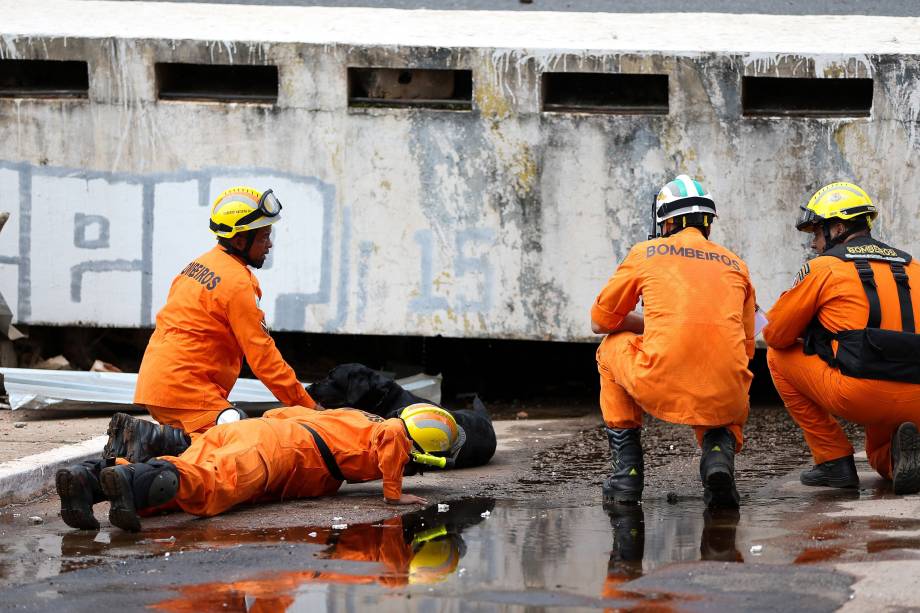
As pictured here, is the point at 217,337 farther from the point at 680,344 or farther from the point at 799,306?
the point at 799,306

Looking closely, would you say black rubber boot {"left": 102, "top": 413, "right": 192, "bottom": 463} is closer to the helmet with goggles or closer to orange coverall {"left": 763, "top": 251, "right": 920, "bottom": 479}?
the helmet with goggles

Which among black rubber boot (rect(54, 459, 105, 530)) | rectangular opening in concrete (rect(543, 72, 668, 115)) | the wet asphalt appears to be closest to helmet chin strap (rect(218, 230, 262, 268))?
the wet asphalt

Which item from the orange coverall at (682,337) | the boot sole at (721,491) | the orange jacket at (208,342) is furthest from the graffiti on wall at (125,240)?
the boot sole at (721,491)

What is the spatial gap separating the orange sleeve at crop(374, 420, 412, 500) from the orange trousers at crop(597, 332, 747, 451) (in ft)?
2.96

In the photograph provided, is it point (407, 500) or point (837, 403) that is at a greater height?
point (837, 403)

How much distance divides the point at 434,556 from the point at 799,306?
7.50 ft

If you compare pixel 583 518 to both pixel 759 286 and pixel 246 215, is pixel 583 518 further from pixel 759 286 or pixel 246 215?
pixel 759 286

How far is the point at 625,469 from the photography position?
579cm

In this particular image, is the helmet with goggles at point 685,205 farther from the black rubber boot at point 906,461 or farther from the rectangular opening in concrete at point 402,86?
the rectangular opening in concrete at point 402,86

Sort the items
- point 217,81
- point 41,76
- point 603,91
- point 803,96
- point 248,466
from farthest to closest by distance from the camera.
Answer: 1. point 41,76
2. point 217,81
3. point 603,91
4. point 803,96
5. point 248,466

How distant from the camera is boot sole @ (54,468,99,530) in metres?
5.00

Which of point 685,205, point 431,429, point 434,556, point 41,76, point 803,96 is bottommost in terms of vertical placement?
point 434,556

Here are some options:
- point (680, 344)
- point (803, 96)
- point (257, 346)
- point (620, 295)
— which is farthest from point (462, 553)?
point (803, 96)

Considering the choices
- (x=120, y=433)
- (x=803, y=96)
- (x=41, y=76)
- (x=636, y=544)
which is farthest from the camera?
(x=41, y=76)
